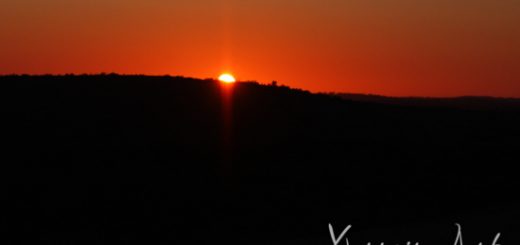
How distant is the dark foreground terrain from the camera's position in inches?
802

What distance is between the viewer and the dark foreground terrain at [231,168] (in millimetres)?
20359

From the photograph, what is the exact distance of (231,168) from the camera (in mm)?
25828

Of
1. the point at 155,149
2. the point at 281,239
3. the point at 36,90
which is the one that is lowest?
the point at 281,239

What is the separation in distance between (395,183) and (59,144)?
10816 mm

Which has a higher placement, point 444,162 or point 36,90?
point 36,90

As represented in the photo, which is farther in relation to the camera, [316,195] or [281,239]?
[316,195]

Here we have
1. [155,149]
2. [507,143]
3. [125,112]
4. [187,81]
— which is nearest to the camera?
[155,149]

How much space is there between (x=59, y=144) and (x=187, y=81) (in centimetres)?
1012

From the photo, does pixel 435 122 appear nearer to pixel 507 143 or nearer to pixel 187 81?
pixel 507 143

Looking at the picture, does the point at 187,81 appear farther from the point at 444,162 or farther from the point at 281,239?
the point at 281,239

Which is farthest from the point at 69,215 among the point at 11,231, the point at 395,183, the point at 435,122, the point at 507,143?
the point at 435,122

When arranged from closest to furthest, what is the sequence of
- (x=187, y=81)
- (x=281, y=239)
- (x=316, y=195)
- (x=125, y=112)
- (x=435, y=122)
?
(x=281, y=239)
(x=316, y=195)
(x=125, y=112)
(x=187, y=81)
(x=435, y=122)

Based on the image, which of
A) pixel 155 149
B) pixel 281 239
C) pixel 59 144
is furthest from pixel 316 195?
pixel 59 144

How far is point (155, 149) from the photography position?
2734cm
